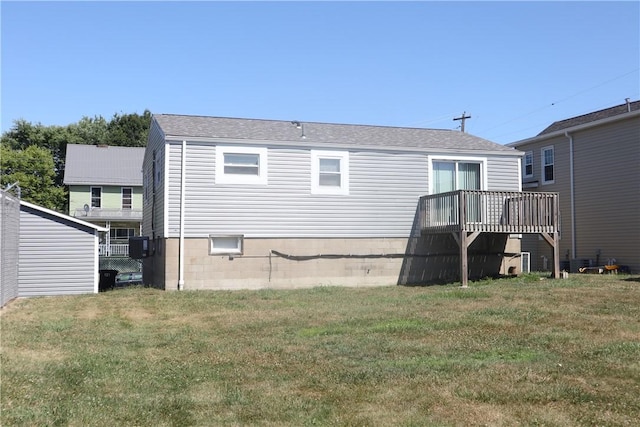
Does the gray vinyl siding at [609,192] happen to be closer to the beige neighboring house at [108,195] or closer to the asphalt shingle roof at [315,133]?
the asphalt shingle roof at [315,133]

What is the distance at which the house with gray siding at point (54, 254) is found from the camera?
16.1 m

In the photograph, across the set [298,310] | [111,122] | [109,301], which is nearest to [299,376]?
[298,310]

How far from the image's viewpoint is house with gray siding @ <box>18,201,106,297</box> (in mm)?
16141

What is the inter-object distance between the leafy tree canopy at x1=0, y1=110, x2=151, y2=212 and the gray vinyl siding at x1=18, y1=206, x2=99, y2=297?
2940 cm

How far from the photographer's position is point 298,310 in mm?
12156

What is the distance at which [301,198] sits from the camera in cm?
1789

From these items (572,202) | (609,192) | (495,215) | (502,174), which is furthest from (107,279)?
(609,192)

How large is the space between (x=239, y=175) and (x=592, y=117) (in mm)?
15045

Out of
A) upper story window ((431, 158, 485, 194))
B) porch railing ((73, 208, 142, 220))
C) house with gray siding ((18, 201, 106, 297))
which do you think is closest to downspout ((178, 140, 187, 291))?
house with gray siding ((18, 201, 106, 297))

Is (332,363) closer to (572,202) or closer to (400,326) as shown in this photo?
(400,326)

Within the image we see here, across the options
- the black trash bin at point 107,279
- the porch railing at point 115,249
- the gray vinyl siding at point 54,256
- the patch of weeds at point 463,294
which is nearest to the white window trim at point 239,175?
the gray vinyl siding at point 54,256

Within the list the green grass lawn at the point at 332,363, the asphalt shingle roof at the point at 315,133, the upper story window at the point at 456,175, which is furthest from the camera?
the upper story window at the point at 456,175

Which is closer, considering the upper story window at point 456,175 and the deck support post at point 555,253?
the deck support post at point 555,253

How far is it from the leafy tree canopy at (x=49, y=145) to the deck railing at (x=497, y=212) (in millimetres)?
34933
